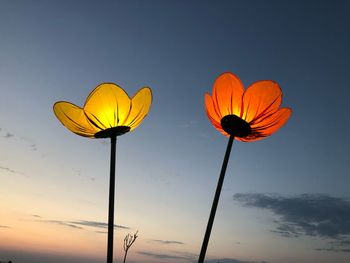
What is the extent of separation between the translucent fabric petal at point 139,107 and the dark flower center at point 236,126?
0.59 meters

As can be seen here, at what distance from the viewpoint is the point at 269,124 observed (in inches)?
109

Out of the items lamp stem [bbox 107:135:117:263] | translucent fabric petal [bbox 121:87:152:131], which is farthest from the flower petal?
lamp stem [bbox 107:135:117:263]

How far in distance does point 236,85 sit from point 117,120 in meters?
0.89

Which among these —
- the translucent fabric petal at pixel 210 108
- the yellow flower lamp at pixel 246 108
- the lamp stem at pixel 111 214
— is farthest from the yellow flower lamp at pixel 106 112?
the yellow flower lamp at pixel 246 108

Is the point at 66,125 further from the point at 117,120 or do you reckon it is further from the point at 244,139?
the point at 244,139

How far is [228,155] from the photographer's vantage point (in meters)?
2.31

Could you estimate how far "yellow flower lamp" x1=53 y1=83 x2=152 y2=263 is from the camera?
269cm

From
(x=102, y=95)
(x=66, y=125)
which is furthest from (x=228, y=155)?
(x=66, y=125)

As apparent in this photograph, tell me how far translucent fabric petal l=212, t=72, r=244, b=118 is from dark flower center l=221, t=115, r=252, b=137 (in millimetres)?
67

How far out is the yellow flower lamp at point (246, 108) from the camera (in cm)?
268

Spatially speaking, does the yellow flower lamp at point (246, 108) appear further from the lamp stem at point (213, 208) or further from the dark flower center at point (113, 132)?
the dark flower center at point (113, 132)

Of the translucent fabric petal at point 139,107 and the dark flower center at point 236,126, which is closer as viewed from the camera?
the dark flower center at point 236,126

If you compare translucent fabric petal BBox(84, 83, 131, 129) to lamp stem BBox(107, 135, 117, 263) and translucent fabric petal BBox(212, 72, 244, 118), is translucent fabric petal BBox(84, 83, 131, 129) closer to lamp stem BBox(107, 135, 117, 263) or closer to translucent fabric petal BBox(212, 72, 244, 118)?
lamp stem BBox(107, 135, 117, 263)

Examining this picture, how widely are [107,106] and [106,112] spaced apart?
0.05 meters
